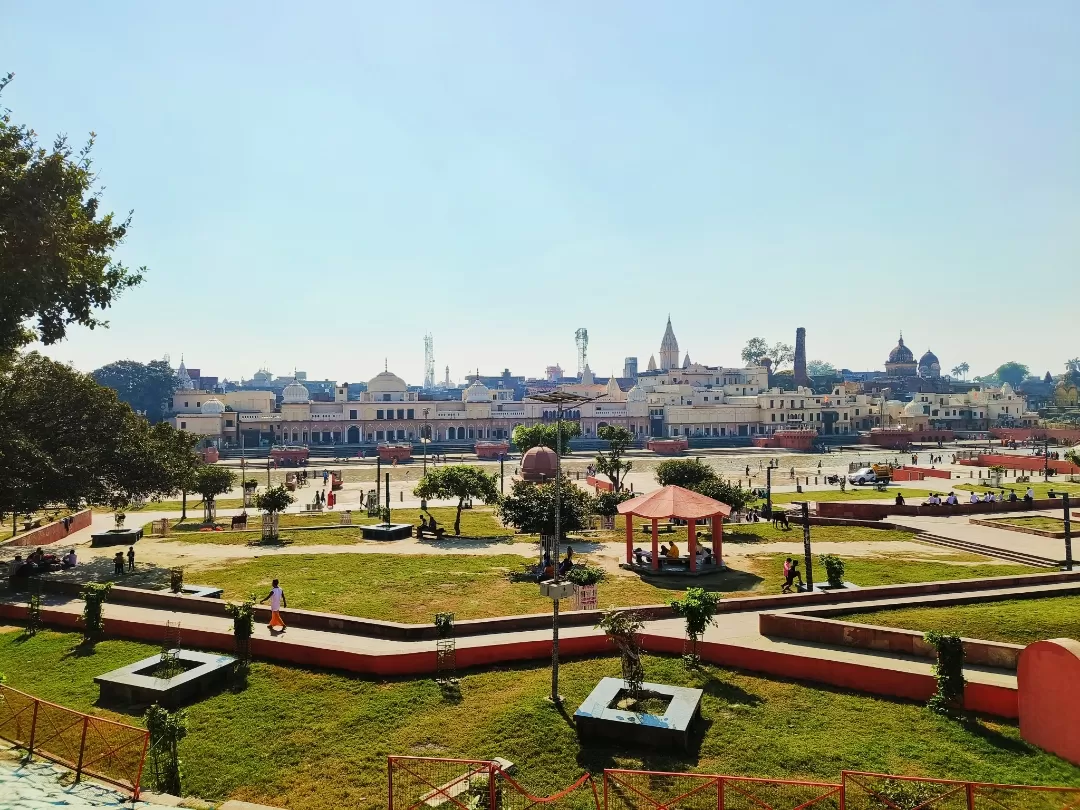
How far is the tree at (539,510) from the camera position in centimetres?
2084

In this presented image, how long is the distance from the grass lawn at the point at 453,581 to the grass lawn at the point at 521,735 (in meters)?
3.65

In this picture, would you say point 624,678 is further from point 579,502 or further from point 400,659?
point 579,502

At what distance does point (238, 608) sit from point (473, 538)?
44.5 feet

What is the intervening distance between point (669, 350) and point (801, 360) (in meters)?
23.4

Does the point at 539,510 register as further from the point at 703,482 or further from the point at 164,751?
the point at 164,751

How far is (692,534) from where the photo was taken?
61.6ft

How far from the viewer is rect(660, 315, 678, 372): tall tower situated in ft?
440

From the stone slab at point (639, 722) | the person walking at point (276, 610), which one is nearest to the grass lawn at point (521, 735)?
the stone slab at point (639, 722)

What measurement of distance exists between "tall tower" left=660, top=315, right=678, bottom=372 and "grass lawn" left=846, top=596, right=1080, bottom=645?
120 m

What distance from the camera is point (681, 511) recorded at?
18531 millimetres

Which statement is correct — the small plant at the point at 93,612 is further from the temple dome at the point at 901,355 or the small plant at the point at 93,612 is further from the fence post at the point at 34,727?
the temple dome at the point at 901,355

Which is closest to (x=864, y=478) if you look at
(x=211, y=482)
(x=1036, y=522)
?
(x=1036, y=522)

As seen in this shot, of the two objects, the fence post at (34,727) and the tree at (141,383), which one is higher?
the tree at (141,383)

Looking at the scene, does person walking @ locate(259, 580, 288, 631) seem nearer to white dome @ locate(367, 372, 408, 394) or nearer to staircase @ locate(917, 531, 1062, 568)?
staircase @ locate(917, 531, 1062, 568)
